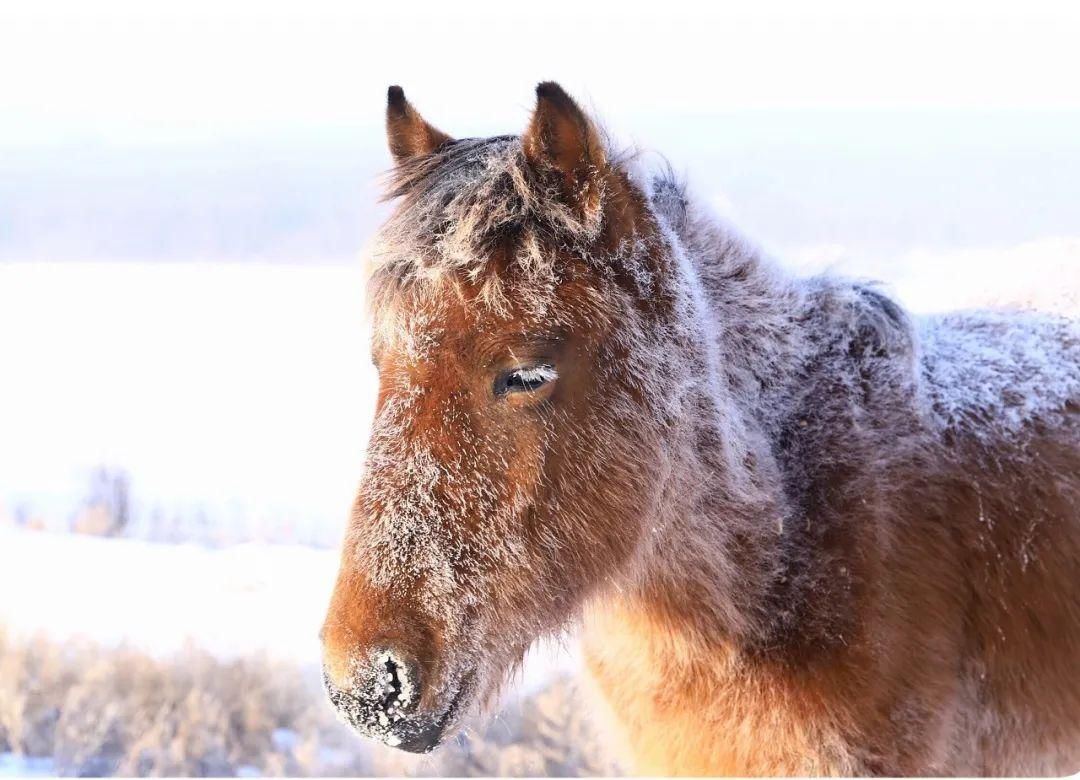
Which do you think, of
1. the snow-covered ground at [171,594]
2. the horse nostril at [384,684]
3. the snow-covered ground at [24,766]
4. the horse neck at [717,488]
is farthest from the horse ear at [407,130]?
the snow-covered ground at [24,766]

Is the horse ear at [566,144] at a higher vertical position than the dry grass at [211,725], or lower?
higher

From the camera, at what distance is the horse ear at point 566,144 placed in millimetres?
1962

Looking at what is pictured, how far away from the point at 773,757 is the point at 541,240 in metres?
1.43

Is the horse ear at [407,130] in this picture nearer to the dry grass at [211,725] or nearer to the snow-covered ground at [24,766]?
the dry grass at [211,725]

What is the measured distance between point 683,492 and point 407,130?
3.98 ft

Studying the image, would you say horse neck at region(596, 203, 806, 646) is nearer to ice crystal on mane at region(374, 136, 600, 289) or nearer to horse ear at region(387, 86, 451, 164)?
ice crystal on mane at region(374, 136, 600, 289)

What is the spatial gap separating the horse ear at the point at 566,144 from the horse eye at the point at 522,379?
43 cm

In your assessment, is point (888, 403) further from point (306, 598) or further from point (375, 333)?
point (306, 598)

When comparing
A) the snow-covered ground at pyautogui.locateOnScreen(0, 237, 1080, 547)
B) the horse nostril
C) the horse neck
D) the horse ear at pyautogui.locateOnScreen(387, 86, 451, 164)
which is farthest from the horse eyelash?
the snow-covered ground at pyautogui.locateOnScreen(0, 237, 1080, 547)

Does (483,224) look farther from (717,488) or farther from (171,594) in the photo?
(171,594)

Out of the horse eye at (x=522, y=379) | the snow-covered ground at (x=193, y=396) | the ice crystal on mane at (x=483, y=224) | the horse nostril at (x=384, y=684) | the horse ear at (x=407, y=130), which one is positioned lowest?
the snow-covered ground at (x=193, y=396)

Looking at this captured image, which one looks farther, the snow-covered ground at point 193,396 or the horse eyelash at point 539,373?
the snow-covered ground at point 193,396

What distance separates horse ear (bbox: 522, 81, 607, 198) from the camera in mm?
1962

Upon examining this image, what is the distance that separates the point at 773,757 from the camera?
2.24 metres
